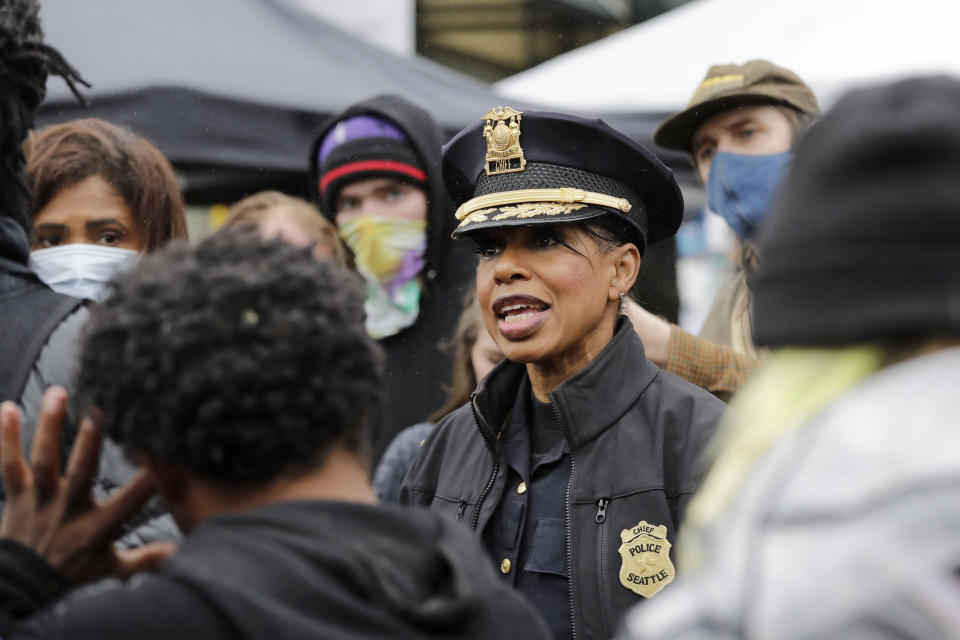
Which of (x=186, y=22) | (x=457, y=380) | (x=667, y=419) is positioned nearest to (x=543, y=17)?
(x=186, y=22)

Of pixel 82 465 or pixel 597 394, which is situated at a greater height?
pixel 82 465

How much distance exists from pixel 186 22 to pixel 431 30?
6957 mm

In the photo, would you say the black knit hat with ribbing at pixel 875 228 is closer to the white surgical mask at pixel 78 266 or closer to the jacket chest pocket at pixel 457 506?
the jacket chest pocket at pixel 457 506

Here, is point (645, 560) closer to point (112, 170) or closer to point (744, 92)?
point (112, 170)

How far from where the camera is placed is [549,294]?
289 cm

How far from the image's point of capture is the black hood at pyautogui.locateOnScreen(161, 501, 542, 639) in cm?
130

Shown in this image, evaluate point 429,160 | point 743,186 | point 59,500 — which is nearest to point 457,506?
point 59,500

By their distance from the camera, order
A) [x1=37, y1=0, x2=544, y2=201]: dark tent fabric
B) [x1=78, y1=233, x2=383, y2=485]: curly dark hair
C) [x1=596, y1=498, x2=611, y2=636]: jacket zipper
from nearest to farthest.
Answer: [x1=78, y1=233, x2=383, y2=485]: curly dark hair < [x1=596, y1=498, x2=611, y2=636]: jacket zipper < [x1=37, y1=0, x2=544, y2=201]: dark tent fabric

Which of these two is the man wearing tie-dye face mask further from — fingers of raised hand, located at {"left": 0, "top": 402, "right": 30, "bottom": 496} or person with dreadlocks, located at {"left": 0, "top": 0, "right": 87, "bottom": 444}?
fingers of raised hand, located at {"left": 0, "top": 402, "right": 30, "bottom": 496}

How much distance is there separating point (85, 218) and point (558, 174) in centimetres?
133

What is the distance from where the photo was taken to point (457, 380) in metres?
4.12

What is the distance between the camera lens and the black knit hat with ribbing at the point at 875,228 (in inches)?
43.2

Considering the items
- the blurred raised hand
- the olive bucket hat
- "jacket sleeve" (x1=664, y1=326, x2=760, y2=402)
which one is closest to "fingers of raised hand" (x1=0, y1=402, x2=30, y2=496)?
the blurred raised hand

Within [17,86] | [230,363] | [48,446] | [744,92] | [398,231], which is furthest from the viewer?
[398,231]
